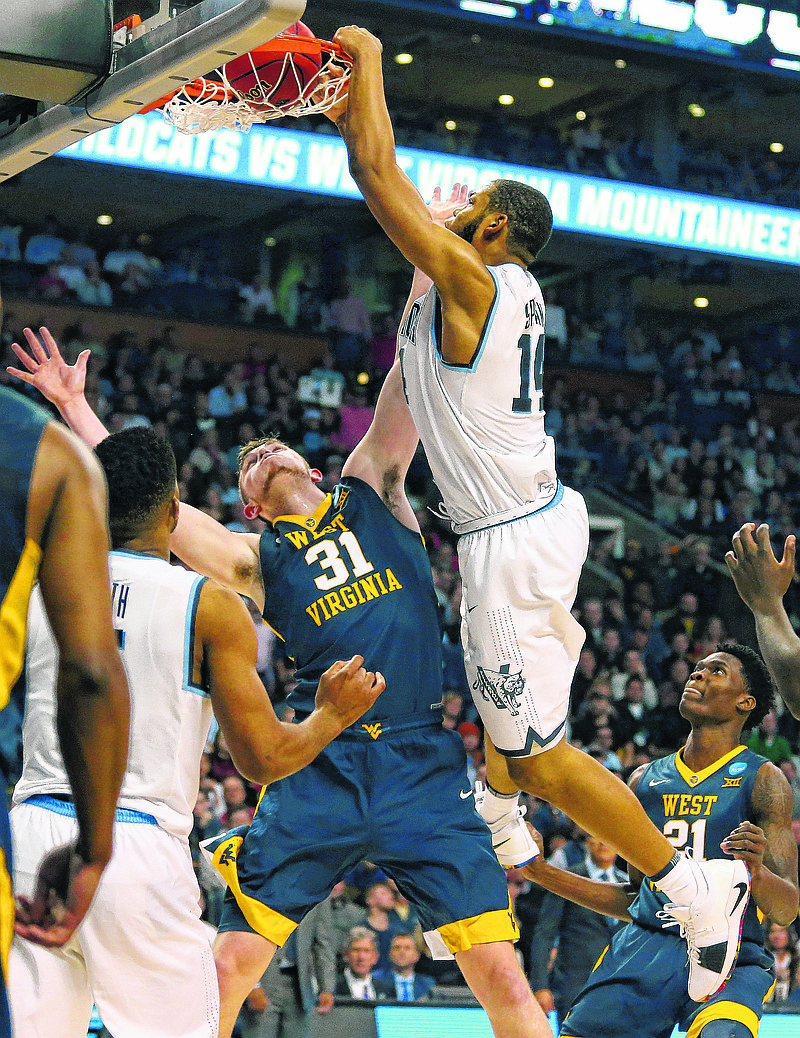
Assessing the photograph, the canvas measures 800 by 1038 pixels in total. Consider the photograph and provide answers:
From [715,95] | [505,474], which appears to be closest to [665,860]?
[505,474]

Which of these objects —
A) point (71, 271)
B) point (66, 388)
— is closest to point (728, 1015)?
point (66, 388)

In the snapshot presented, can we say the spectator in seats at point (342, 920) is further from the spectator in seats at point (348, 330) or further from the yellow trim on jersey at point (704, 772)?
the spectator in seats at point (348, 330)

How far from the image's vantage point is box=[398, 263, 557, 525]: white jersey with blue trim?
14.3 feet

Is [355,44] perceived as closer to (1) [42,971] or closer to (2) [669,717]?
(1) [42,971]

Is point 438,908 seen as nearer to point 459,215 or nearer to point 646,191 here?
point 459,215

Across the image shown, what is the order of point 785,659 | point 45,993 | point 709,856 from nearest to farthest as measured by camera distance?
point 45,993 → point 785,659 → point 709,856

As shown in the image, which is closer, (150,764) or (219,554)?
(150,764)

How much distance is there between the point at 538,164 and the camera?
16250 mm

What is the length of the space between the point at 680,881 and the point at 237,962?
1413 millimetres

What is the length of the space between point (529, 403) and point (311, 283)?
45.0 ft

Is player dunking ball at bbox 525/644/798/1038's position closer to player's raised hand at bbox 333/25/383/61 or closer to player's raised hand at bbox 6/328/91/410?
player's raised hand at bbox 6/328/91/410

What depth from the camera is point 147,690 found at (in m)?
3.50

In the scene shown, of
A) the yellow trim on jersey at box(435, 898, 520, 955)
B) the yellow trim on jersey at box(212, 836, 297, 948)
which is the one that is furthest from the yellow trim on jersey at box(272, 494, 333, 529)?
the yellow trim on jersey at box(435, 898, 520, 955)

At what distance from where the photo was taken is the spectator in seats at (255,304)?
1688 centimetres
